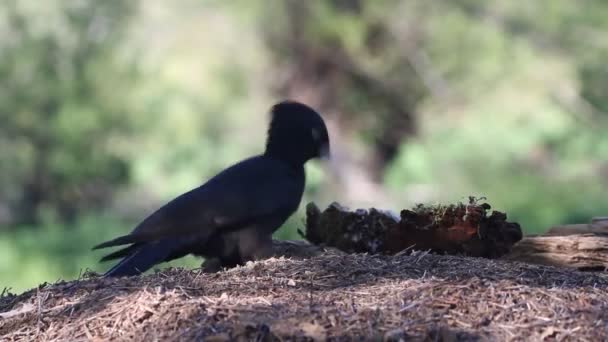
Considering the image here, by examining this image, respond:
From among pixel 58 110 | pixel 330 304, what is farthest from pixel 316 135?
pixel 58 110

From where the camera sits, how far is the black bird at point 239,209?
17.0 feet

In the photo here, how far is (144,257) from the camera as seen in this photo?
511 centimetres

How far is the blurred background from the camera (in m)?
16.5

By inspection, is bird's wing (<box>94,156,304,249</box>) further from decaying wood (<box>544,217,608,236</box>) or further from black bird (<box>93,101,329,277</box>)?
decaying wood (<box>544,217,608,236</box>)

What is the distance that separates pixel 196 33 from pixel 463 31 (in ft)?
17.9

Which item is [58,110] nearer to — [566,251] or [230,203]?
[230,203]

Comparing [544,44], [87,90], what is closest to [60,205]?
[87,90]

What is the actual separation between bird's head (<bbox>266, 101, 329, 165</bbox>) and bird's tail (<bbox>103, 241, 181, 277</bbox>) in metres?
1.12

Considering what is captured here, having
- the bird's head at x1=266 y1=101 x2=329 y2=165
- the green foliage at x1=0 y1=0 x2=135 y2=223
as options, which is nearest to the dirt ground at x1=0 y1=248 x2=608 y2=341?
the bird's head at x1=266 y1=101 x2=329 y2=165

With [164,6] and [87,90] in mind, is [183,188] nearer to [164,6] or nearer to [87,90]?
[87,90]

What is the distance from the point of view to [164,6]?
2105cm

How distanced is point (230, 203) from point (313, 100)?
14701 mm

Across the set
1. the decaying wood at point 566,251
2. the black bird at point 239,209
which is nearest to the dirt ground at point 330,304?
the decaying wood at point 566,251

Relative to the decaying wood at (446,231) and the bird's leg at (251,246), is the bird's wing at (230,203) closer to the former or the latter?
the bird's leg at (251,246)
